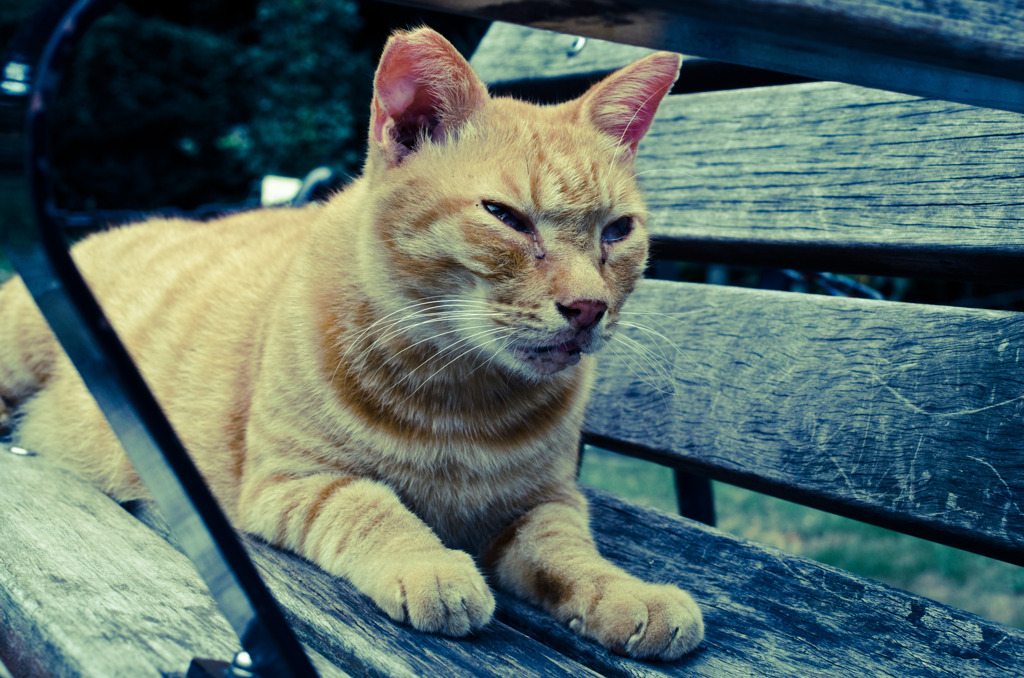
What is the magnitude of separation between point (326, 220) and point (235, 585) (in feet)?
3.71

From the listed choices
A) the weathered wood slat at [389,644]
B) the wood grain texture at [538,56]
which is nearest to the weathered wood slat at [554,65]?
the wood grain texture at [538,56]

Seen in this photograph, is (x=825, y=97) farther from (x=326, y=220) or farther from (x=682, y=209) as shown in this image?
(x=326, y=220)

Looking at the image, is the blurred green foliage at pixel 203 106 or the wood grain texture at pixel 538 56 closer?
the wood grain texture at pixel 538 56

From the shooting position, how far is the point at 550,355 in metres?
1.35

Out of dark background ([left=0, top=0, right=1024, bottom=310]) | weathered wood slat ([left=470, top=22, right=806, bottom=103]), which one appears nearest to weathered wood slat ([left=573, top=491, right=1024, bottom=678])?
weathered wood slat ([left=470, top=22, right=806, bottom=103])

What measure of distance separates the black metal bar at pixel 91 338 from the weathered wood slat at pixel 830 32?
348mm

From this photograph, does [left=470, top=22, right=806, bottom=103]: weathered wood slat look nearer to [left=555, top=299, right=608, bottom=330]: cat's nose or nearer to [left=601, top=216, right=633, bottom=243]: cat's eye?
[left=601, top=216, right=633, bottom=243]: cat's eye

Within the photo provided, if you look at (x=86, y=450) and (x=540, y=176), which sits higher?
(x=540, y=176)

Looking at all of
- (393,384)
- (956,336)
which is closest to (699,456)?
(956,336)

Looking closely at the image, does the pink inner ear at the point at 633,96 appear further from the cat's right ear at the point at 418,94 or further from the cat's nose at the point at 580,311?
the cat's nose at the point at 580,311

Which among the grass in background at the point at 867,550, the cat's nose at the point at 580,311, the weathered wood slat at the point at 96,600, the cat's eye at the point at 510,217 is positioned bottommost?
the grass in background at the point at 867,550

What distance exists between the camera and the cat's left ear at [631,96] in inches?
59.7

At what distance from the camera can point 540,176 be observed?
4.66ft

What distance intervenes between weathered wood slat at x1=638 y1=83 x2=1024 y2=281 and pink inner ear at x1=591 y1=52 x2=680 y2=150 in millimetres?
242
